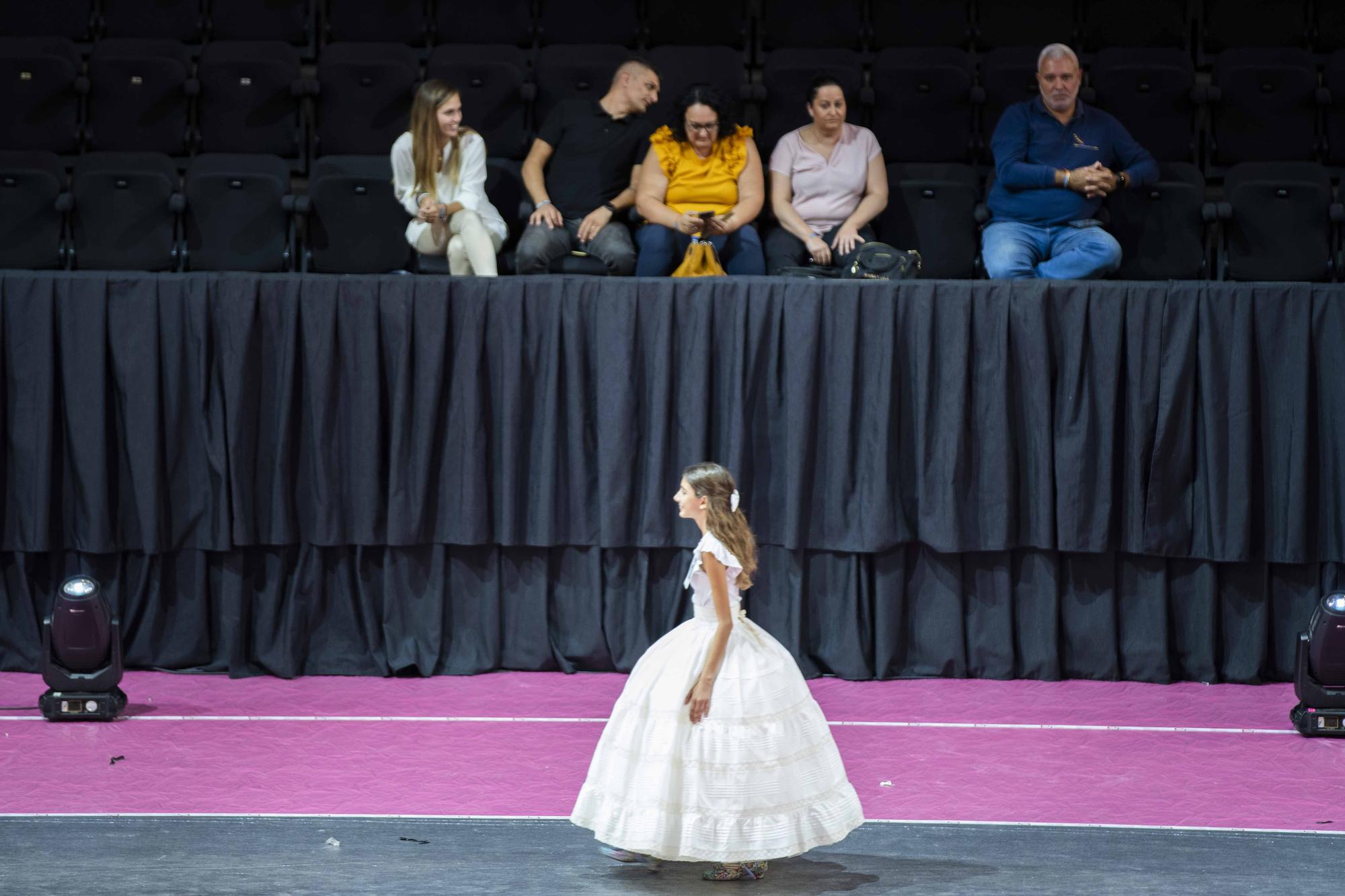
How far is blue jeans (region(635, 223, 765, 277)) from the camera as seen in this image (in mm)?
6680

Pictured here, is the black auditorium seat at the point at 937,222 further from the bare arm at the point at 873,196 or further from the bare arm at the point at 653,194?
the bare arm at the point at 653,194

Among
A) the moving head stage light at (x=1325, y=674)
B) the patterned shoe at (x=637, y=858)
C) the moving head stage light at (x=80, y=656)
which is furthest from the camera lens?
the moving head stage light at (x=80, y=656)

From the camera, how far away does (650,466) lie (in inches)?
246

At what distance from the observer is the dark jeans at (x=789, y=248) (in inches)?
270

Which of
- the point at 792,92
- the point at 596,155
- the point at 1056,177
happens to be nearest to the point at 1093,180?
the point at 1056,177

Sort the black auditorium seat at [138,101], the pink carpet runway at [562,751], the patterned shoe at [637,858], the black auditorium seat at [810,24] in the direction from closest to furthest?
the patterned shoe at [637,858] < the pink carpet runway at [562,751] < the black auditorium seat at [138,101] < the black auditorium seat at [810,24]

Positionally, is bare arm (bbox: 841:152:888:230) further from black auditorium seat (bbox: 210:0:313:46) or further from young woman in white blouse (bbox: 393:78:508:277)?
black auditorium seat (bbox: 210:0:313:46)

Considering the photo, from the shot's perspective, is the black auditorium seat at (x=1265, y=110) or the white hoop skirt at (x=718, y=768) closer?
the white hoop skirt at (x=718, y=768)

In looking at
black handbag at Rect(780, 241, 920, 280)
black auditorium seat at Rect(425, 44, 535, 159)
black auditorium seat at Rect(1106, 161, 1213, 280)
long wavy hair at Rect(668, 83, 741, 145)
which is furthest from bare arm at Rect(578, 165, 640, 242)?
black auditorium seat at Rect(1106, 161, 1213, 280)

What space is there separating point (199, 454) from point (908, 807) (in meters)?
3.08

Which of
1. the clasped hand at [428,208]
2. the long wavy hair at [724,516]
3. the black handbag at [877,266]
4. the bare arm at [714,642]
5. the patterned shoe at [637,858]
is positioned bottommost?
the patterned shoe at [637,858]

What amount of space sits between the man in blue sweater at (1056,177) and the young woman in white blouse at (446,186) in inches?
80.3

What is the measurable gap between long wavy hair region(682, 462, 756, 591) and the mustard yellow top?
2.93 meters

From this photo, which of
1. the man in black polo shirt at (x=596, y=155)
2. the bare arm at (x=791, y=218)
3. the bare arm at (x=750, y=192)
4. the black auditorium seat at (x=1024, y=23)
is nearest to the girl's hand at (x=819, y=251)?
the bare arm at (x=791, y=218)
